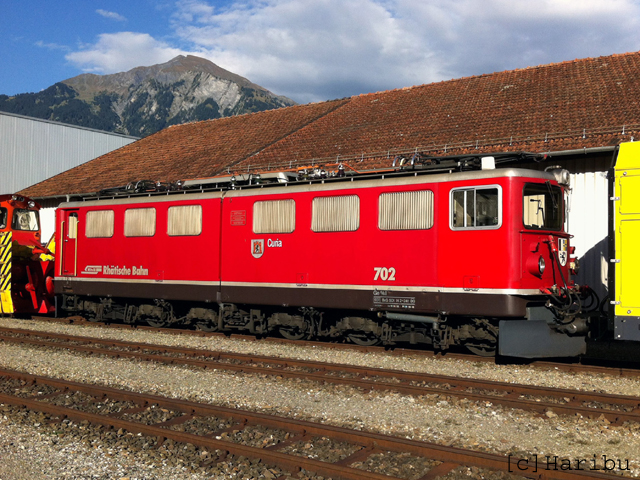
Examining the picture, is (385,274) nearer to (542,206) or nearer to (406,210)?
(406,210)

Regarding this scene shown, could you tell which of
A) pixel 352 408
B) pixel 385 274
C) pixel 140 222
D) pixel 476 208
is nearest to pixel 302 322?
pixel 385 274

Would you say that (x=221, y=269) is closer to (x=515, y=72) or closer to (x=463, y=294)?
(x=463, y=294)

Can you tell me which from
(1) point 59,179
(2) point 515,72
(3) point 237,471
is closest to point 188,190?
(3) point 237,471

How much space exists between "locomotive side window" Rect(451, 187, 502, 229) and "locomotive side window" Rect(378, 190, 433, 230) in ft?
1.57

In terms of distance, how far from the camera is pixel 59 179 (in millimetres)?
29156

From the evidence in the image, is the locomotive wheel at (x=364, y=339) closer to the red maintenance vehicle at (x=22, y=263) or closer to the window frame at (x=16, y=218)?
the red maintenance vehicle at (x=22, y=263)

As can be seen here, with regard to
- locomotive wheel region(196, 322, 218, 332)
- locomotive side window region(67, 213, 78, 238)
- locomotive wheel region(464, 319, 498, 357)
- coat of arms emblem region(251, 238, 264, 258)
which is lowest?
locomotive wheel region(196, 322, 218, 332)

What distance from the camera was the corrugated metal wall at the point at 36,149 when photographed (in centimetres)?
3312

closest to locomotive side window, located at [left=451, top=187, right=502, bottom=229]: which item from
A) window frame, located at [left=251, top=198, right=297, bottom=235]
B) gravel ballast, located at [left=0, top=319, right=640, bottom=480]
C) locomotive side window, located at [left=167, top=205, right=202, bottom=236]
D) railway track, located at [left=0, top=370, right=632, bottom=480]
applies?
gravel ballast, located at [left=0, top=319, right=640, bottom=480]

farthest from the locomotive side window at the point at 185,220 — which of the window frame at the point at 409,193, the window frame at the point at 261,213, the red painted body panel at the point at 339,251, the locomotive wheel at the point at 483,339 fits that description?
the locomotive wheel at the point at 483,339

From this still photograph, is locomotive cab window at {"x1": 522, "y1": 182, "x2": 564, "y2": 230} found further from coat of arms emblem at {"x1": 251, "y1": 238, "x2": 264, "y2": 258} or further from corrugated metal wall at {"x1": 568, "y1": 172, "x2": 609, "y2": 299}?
coat of arms emblem at {"x1": 251, "y1": 238, "x2": 264, "y2": 258}

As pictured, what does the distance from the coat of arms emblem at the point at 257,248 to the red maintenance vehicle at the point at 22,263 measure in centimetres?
827

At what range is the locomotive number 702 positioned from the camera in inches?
424

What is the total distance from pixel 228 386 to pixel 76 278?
9.30 metres
